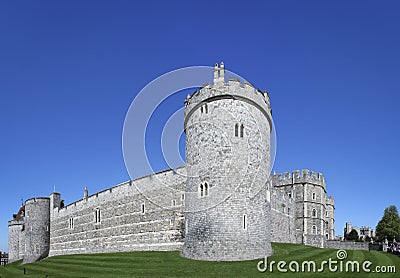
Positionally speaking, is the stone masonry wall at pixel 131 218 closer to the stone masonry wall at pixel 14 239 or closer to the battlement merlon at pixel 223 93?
the battlement merlon at pixel 223 93

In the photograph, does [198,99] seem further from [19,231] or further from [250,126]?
[19,231]

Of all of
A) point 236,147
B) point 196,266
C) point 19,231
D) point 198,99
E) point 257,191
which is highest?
point 198,99

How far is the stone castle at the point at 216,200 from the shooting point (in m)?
23.6

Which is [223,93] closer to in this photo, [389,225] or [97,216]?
[97,216]

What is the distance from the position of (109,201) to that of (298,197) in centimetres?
2053

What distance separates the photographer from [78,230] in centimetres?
4678

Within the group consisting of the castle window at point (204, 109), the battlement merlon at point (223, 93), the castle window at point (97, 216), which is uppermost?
the battlement merlon at point (223, 93)

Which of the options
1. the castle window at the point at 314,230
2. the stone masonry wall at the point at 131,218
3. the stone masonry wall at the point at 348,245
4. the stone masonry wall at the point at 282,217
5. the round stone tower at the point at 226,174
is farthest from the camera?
the castle window at the point at 314,230

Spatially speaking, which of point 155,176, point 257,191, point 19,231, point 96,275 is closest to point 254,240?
point 257,191

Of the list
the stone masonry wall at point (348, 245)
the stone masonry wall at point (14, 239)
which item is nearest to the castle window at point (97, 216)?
the stone masonry wall at point (348, 245)

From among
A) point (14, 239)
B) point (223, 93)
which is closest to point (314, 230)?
point (223, 93)

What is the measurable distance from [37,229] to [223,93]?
41317 mm

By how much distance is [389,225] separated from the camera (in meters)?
64.0

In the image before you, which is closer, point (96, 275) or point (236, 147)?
point (96, 275)
